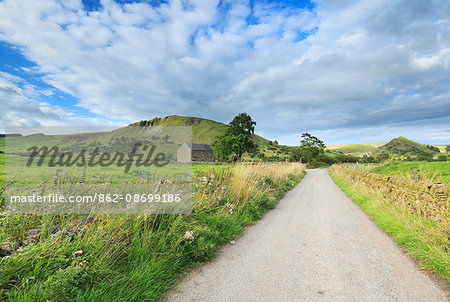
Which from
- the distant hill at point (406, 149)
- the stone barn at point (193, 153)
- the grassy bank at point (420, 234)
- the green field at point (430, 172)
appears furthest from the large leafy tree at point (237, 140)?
the grassy bank at point (420, 234)

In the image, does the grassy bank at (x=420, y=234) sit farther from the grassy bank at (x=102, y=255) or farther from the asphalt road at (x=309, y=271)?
the grassy bank at (x=102, y=255)

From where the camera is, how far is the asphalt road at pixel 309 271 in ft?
10.5

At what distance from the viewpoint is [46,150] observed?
21.0 feet

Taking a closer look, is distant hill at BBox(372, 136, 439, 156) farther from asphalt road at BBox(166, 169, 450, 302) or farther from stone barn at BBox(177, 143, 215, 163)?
stone barn at BBox(177, 143, 215, 163)

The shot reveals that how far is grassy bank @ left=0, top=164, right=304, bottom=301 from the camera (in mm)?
2439

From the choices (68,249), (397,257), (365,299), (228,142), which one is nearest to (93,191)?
(68,249)

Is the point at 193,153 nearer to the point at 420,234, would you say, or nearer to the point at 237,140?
the point at 237,140

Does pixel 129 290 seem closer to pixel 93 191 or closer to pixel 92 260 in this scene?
pixel 92 260

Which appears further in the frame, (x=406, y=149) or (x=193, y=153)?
(x=193, y=153)

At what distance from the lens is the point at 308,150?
233 ft

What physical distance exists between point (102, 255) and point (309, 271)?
3.62m

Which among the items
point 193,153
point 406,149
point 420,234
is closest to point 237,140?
point 193,153

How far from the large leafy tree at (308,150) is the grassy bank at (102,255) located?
2787 inches

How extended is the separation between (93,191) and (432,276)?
24.1ft
